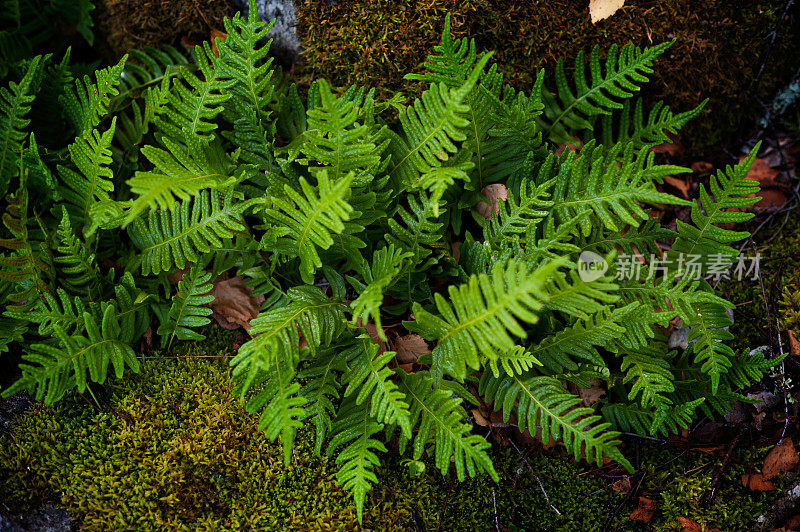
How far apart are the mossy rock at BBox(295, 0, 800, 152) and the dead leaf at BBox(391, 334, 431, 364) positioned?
1.34 m

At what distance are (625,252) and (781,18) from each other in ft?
5.96

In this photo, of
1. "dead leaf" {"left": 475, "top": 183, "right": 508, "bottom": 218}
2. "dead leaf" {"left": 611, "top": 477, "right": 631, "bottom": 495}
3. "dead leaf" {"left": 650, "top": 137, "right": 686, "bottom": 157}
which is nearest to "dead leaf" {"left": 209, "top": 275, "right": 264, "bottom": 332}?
"dead leaf" {"left": 475, "top": 183, "right": 508, "bottom": 218}

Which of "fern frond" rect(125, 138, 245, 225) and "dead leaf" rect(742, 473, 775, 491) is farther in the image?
"dead leaf" rect(742, 473, 775, 491)

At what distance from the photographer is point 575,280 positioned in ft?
6.58

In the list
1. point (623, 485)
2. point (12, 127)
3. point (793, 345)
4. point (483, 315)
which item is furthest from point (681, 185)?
point (12, 127)

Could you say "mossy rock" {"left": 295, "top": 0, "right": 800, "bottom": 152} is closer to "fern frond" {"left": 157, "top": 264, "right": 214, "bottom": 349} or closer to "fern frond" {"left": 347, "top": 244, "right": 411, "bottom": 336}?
"fern frond" {"left": 347, "top": 244, "right": 411, "bottom": 336}

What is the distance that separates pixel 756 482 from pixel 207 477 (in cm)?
264

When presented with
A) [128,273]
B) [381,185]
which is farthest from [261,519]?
[381,185]

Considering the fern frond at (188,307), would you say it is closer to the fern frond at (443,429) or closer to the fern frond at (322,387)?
the fern frond at (322,387)

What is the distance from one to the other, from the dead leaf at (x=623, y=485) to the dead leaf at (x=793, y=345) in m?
1.13

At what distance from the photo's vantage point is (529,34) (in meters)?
2.92

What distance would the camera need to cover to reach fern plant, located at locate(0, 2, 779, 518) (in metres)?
2.20

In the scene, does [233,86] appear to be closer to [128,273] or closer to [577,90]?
[128,273]

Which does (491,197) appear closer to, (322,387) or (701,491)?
(322,387)
